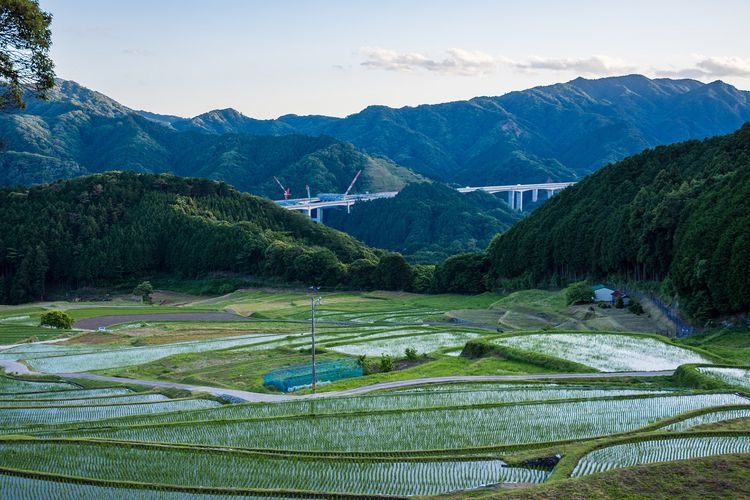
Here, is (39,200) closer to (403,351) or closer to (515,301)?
(515,301)

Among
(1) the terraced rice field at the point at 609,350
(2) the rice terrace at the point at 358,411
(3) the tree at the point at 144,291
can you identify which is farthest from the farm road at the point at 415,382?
(3) the tree at the point at 144,291

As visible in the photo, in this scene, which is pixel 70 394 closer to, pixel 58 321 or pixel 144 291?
pixel 58 321

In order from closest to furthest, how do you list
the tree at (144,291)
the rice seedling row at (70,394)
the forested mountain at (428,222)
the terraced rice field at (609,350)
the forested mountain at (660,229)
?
the rice seedling row at (70,394) < the terraced rice field at (609,350) < the forested mountain at (660,229) < the tree at (144,291) < the forested mountain at (428,222)

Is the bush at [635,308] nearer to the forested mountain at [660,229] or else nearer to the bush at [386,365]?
the forested mountain at [660,229]

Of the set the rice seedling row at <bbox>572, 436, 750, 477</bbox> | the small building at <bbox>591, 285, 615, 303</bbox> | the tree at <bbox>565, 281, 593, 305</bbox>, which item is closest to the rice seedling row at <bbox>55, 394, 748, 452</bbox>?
the rice seedling row at <bbox>572, 436, 750, 477</bbox>

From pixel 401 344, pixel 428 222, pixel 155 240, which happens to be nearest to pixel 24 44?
pixel 401 344

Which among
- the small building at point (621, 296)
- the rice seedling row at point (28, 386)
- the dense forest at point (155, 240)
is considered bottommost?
the rice seedling row at point (28, 386)
